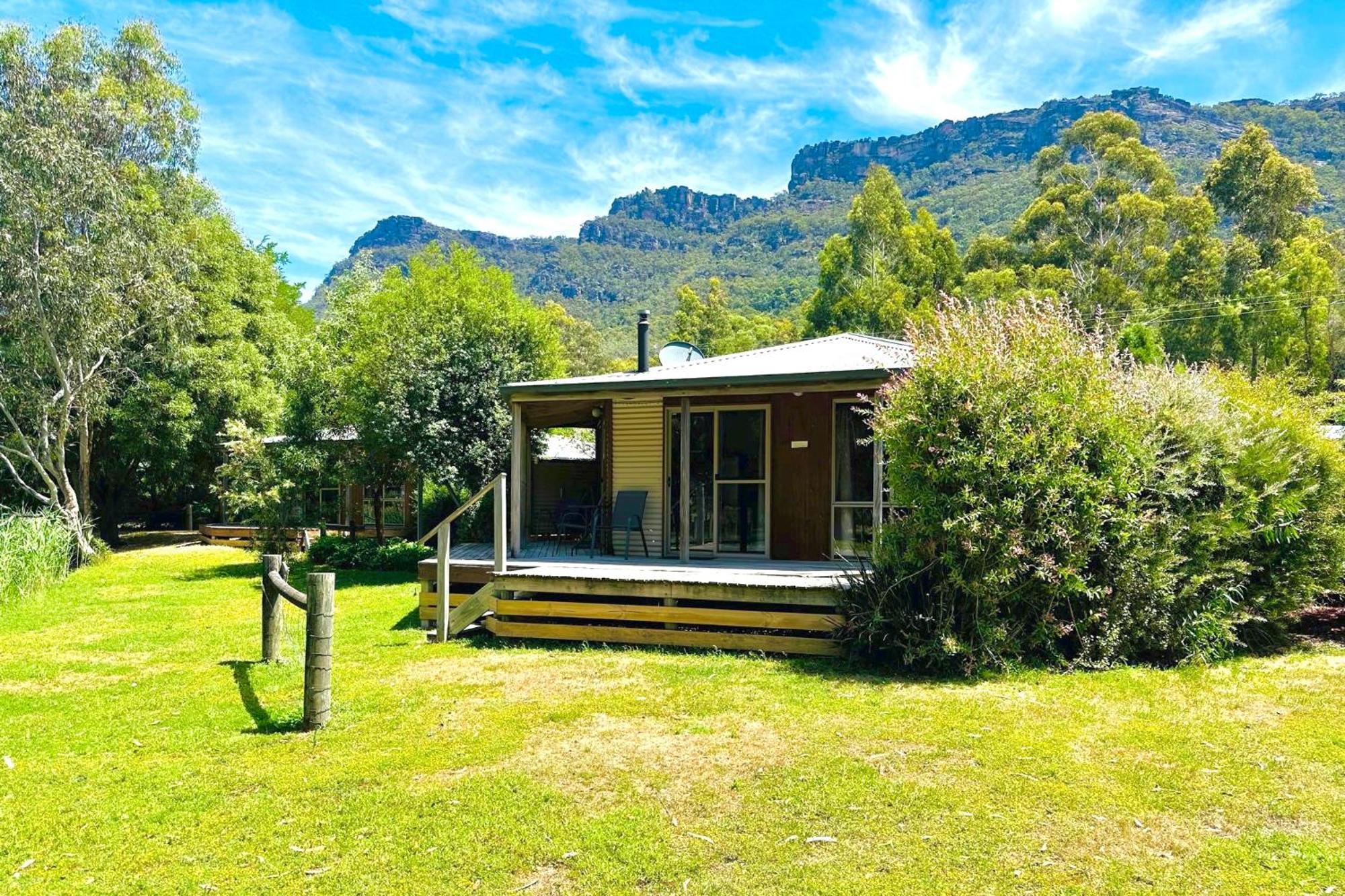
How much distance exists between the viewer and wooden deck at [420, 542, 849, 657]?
7.22 m

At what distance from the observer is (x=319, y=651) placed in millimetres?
5371

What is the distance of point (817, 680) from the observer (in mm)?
6262

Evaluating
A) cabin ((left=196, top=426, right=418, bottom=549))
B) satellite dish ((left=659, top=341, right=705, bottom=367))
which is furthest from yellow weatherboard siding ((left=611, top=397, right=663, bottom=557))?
cabin ((left=196, top=426, right=418, bottom=549))

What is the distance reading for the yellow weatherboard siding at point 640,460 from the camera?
35.3 feet

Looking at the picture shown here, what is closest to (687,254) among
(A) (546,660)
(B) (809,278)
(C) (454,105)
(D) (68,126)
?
(B) (809,278)

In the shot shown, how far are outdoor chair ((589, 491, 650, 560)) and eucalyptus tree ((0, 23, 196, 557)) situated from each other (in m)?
11.9

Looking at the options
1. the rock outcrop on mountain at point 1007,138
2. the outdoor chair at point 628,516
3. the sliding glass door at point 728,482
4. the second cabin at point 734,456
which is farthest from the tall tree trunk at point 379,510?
the rock outcrop on mountain at point 1007,138

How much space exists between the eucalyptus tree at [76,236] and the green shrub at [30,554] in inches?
64.9

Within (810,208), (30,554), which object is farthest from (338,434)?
(810,208)

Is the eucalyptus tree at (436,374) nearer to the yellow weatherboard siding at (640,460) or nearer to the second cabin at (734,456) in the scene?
the second cabin at (734,456)

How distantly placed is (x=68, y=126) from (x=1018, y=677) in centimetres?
1903

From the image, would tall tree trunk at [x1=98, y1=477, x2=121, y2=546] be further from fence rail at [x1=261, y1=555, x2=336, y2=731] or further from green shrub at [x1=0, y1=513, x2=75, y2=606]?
fence rail at [x1=261, y1=555, x2=336, y2=731]

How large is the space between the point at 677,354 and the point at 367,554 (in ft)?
23.4

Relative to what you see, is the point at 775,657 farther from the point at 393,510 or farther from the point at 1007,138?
the point at 1007,138
